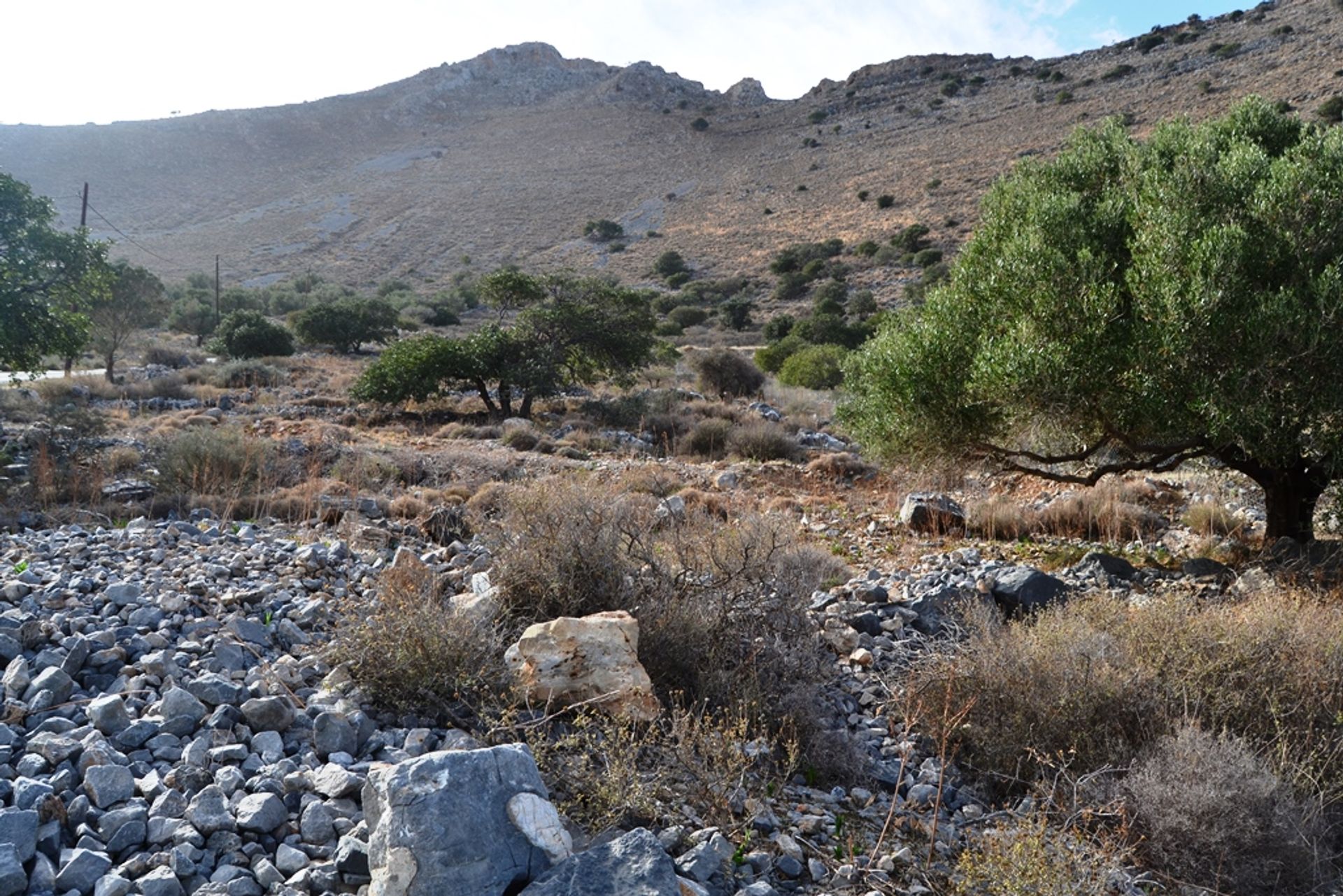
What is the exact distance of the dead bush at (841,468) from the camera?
1292 cm

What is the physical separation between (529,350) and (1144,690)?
1623cm

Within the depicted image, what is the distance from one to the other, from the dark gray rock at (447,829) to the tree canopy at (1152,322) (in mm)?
5173

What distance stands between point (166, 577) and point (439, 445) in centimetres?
900

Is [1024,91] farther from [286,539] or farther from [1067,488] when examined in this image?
[286,539]

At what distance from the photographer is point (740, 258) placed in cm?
4431

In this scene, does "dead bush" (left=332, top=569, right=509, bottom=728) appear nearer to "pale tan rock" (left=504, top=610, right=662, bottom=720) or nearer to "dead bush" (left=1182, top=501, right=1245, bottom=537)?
"pale tan rock" (left=504, top=610, right=662, bottom=720)

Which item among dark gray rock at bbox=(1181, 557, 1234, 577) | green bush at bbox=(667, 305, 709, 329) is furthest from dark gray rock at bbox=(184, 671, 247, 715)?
green bush at bbox=(667, 305, 709, 329)

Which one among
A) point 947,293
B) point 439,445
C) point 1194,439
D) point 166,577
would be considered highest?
point 947,293

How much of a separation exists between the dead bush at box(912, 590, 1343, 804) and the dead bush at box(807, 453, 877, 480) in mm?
7941

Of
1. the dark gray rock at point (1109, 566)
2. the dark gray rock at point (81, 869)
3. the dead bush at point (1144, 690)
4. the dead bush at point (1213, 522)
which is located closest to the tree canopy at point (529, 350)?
the dead bush at point (1213, 522)

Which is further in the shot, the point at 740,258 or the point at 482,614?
the point at 740,258

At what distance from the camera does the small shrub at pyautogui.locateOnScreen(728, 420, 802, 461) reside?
48.0ft

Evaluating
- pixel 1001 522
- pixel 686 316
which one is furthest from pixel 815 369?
pixel 1001 522

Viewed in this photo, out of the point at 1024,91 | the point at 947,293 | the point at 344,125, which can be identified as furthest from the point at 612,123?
the point at 947,293
